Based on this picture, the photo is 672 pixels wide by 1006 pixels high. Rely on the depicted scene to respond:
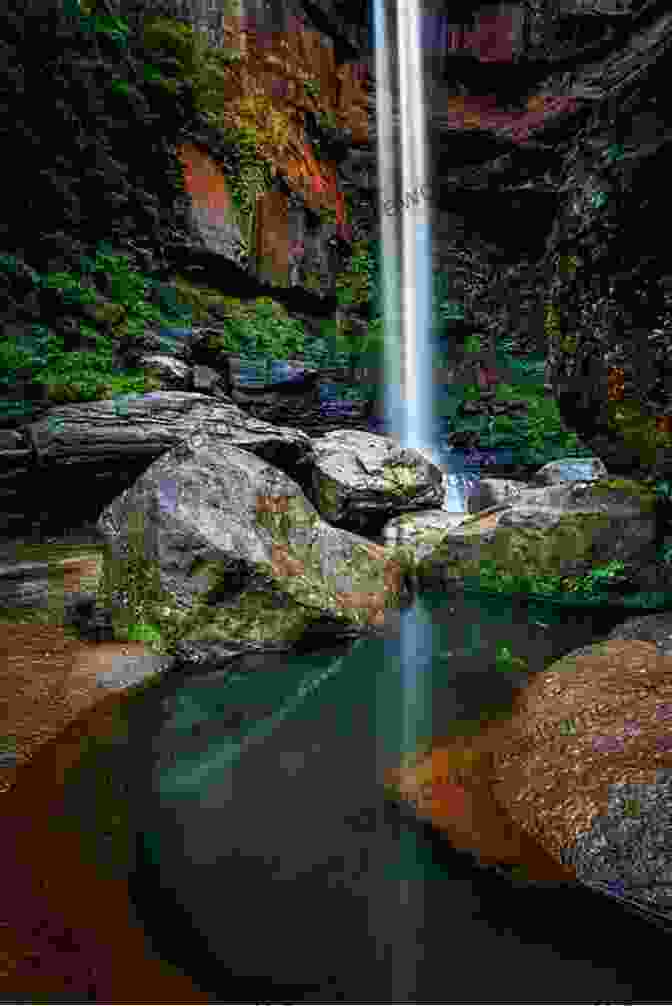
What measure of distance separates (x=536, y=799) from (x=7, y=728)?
2.40 meters

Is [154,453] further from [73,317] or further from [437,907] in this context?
[437,907]

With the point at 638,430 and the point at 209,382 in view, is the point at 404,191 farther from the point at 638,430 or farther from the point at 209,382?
the point at 638,430

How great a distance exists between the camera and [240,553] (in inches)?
154

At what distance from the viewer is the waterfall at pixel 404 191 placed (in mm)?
18188

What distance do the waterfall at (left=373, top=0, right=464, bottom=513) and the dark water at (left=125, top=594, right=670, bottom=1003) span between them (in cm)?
1590

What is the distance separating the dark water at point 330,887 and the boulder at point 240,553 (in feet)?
2.49

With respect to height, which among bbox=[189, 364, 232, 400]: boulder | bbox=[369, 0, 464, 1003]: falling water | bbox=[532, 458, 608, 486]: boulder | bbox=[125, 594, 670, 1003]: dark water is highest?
bbox=[369, 0, 464, 1003]: falling water

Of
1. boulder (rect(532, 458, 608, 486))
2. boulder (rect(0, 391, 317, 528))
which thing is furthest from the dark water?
boulder (rect(532, 458, 608, 486))

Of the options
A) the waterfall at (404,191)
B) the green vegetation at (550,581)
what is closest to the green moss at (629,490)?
the green vegetation at (550,581)

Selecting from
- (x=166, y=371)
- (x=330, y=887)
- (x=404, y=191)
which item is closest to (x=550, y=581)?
(x=330, y=887)

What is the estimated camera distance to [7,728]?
261cm

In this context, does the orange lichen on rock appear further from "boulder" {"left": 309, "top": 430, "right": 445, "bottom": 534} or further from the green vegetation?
"boulder" {"left": 309, "top": 430, "right": 445, "bottom": 534}

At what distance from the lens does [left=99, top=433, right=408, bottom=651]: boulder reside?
3.81m

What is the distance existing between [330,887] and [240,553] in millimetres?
2414
